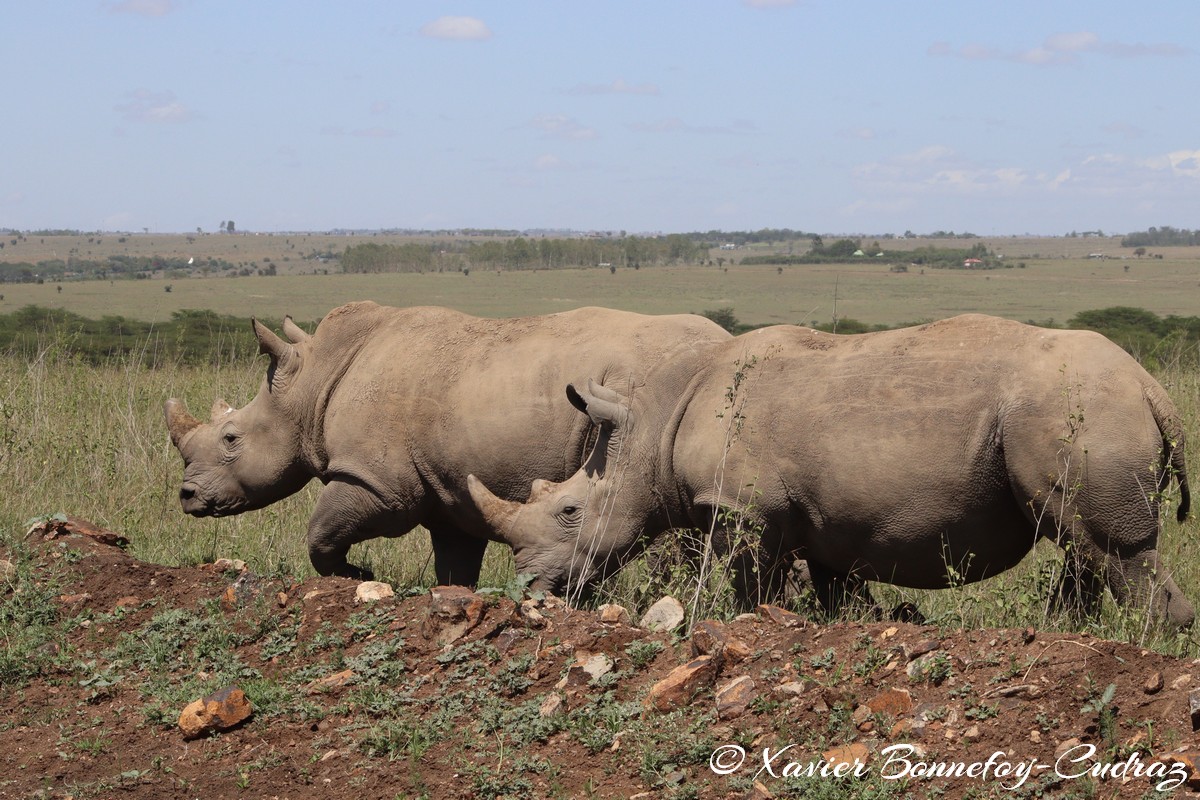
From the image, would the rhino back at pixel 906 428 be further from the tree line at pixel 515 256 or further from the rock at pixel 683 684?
the tree line at pixel 515 256

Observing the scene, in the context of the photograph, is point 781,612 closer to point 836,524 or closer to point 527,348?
point 836,524

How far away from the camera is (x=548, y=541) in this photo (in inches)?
285

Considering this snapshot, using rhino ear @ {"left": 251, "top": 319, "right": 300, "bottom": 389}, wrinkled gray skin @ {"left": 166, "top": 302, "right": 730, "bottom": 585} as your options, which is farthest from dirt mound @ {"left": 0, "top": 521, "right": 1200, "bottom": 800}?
rhino ear @ {"left": 251, "top": 319, "right": 300, "bottom": 389}

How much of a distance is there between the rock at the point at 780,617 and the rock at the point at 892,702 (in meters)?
0.76

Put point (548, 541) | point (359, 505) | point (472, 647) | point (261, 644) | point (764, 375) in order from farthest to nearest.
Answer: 1. point (359, 505)
2. point (548, 541)
3. point (764, 375)
4. point (261, 644)
5. point (472, 647)

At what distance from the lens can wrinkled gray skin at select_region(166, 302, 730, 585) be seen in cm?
748

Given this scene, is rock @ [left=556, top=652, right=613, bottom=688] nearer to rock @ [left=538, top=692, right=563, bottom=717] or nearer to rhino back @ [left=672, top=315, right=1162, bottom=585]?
rock @ [left=538, top=692, right=563, bottom=717]

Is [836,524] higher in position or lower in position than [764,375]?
lower

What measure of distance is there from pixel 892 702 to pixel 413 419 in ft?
12.4

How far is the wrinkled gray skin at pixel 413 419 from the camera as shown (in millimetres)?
7484

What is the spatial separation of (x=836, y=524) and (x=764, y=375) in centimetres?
80

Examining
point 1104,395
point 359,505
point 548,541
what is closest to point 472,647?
point 548,541

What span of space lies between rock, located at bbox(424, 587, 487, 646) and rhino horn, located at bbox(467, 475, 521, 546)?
1328 millimetres

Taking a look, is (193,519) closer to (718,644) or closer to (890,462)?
(890,462)
